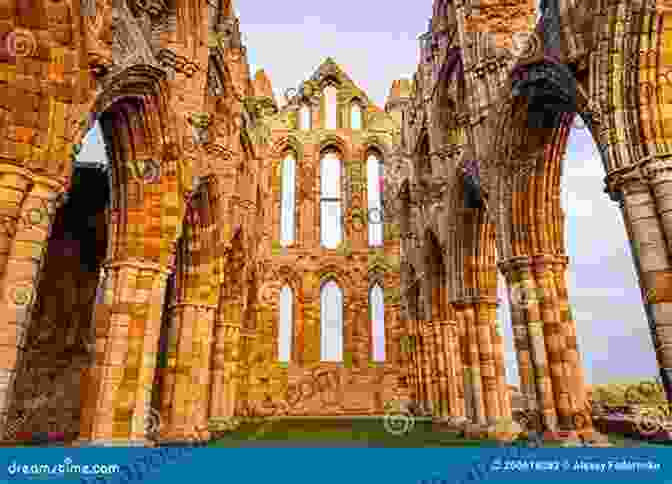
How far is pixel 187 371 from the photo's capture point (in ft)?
36.9

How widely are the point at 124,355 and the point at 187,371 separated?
3714 millimetres

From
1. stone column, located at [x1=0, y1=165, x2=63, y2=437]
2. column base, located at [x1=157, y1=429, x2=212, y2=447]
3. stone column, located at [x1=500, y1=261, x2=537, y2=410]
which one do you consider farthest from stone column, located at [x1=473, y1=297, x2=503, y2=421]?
stone column, located at [x1=0, y1=165, x2=63, y2=437]

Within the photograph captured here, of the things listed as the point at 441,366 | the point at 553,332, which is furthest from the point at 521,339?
the point at 441,366

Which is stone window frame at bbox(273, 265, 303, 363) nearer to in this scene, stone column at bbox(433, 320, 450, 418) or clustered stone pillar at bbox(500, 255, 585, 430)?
stone column at bbox(433, 320, 450, 418)

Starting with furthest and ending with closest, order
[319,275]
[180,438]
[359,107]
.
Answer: [359,107] < [319,275] < [180,438]

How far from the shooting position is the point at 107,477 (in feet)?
18.3

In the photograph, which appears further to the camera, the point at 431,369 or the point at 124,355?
the point at 431,369

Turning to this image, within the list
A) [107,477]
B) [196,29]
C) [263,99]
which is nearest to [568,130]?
[196,29]

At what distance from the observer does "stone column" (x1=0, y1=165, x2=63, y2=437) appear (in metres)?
5.14

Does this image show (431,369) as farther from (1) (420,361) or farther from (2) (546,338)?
(2) (546,338)

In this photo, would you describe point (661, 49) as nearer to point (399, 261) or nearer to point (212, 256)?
point (212, 256)

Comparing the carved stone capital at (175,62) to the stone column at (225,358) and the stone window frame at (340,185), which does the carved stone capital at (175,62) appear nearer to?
the stone column at (225,358)

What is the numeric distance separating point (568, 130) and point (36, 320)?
14.8 meters

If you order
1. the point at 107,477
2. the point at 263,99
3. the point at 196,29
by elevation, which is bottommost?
the point at 107,477
